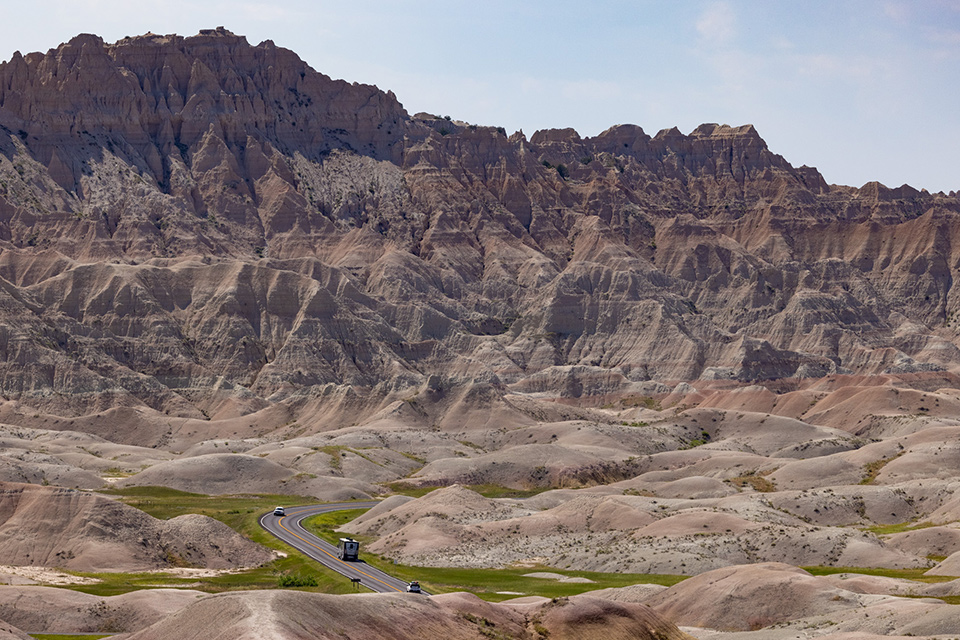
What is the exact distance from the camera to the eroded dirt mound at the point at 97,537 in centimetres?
8438

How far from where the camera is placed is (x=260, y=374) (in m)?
196

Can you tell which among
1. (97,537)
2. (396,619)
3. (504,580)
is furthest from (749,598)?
(97,537)

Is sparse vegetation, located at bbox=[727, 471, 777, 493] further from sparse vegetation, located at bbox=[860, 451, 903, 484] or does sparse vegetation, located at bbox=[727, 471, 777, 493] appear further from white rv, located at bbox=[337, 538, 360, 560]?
white rv, located at bbox=[337, 538, 360, 560]

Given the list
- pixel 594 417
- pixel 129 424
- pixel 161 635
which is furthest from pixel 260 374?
pixel 161 635

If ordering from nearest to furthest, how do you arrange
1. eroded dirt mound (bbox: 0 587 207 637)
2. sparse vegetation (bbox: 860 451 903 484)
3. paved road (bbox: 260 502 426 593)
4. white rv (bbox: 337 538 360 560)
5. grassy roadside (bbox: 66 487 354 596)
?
eroded dirt mound (bbox: 0 587 207 637) < grassy roadside (bbox: 66 487 354 596) < paved road (bbox: 260 502 426 593) < white rv (bbox: 337 538 360 560) < sparse vegetation (bbox: 860 451 903 484)

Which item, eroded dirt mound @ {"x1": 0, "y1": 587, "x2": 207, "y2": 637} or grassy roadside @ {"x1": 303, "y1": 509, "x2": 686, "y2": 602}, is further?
grassy roadside @ {"x1": 303, "y1": 509, "x2": 686, "y2": 602}

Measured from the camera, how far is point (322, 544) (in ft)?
318

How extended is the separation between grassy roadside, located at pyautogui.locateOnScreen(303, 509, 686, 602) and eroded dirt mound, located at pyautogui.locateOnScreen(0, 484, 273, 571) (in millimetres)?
10458

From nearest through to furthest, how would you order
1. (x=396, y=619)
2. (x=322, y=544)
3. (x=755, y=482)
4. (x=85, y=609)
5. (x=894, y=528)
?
(x=396, y=619) → (x=85, y=609) → (x=322, y=544) → (x=894, y=528) → (x=755, y=482)

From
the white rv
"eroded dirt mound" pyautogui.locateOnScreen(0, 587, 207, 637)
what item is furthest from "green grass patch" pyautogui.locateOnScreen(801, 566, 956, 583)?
"eroded dirt mound" pyautogui.locateOnScreen(0, 587, 207, 637)

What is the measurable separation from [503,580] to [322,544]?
1885 cm

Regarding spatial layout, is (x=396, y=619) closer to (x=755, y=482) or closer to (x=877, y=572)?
(x=877, y=572)

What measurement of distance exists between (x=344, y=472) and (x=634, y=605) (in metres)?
88.9

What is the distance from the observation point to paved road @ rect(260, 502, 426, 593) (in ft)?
254
